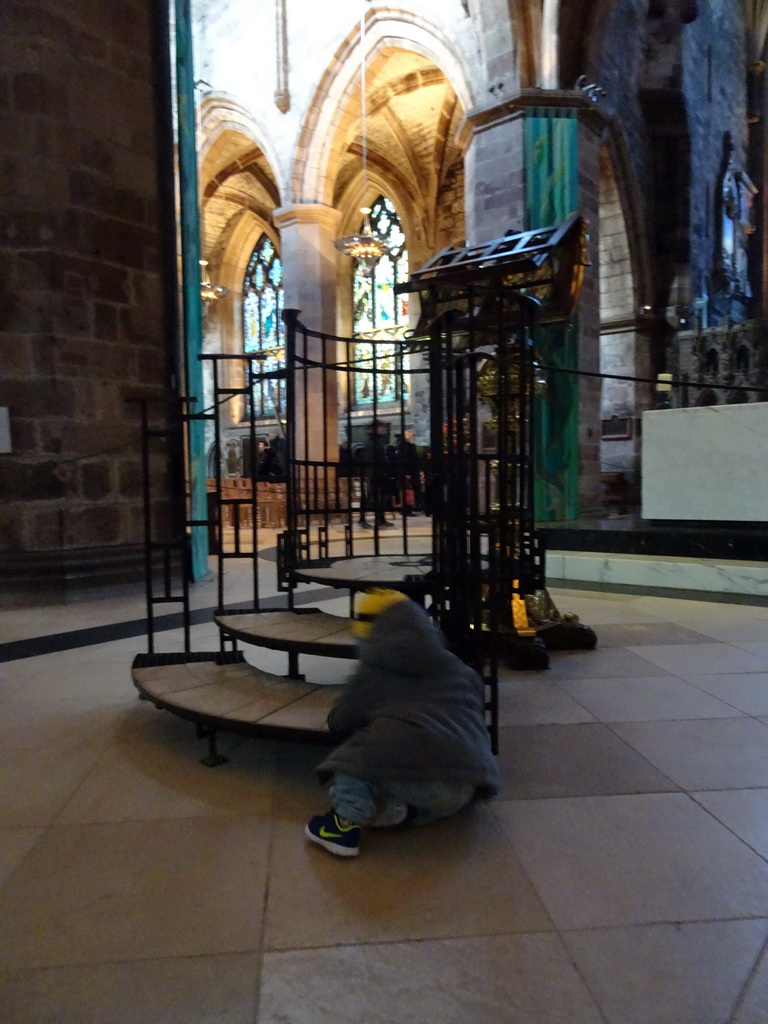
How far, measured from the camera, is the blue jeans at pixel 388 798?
1792 millimetres

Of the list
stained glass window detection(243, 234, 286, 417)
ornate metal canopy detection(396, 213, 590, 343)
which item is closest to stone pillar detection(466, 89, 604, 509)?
ornate metal canopy detection(396, 213, 590, 343)

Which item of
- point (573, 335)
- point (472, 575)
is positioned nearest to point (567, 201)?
point (573, 335)

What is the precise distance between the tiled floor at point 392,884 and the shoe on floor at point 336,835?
3 centimetres

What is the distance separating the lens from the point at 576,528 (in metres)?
6.70

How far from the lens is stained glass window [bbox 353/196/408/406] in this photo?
20438mm

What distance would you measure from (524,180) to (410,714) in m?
8.83

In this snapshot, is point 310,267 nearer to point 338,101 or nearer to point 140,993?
point 338,101

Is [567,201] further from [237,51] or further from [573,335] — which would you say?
[237,51]

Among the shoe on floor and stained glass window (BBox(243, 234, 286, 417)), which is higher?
stained glass window (BBox(243, 234, 286, 417))

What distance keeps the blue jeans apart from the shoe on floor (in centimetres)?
2

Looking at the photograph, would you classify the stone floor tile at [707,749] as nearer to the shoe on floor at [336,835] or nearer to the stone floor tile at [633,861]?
the stone floor tile at [633,861]

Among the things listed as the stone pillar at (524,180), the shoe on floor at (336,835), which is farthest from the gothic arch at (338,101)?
the shoe on floor at (336,835)

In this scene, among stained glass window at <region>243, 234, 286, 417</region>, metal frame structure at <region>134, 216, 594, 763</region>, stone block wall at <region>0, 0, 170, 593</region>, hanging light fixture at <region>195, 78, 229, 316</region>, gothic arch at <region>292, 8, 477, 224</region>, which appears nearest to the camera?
metal frame structure at <region>134, 216, 594, 763</region>

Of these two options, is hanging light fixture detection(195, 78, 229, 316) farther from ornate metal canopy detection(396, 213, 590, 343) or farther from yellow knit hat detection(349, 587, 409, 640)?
yellow knit hat detection(349, 587, 409, 640)
